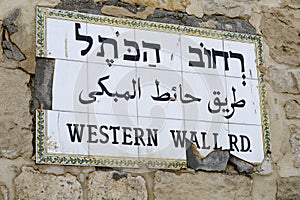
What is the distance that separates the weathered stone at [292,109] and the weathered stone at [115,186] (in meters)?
0.78

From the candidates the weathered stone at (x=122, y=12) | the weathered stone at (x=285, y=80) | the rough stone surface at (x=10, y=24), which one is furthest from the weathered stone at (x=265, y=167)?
the rough stone surface at (x=10, y=24)

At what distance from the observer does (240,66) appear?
3.28 m

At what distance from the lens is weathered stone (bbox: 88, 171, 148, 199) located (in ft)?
9.35

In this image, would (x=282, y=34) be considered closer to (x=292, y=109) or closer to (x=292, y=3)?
(x=292, y=3)

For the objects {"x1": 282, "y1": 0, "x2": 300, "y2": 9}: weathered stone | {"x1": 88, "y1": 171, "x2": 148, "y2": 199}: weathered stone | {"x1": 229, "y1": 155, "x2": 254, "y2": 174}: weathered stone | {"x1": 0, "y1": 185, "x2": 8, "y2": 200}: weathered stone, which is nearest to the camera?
{"x1": 0, "y1": 185, "x2": 8, "y2": 200}: weathered stone

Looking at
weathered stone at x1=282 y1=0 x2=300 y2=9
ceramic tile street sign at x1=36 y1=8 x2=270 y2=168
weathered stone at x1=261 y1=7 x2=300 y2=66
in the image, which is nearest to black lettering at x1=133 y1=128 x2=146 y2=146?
ceramic tile street sign at x1=36 y1=8 x2=270 y2=168

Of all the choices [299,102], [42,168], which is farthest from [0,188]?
[299,102]

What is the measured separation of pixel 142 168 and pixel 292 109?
796 millimetres

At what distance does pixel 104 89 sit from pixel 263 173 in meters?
0.77

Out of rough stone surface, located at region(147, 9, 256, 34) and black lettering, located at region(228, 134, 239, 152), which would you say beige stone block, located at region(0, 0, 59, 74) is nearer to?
rough stone surface, located at region(147, 9, 256, 34)

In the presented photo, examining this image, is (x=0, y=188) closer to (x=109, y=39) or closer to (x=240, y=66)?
(x=109, y=39)

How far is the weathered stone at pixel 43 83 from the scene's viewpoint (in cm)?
288

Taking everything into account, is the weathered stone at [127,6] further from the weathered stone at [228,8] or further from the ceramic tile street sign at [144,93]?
the weathered stone at [228,8]

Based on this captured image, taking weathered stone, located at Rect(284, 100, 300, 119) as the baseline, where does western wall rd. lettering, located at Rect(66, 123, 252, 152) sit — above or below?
below
